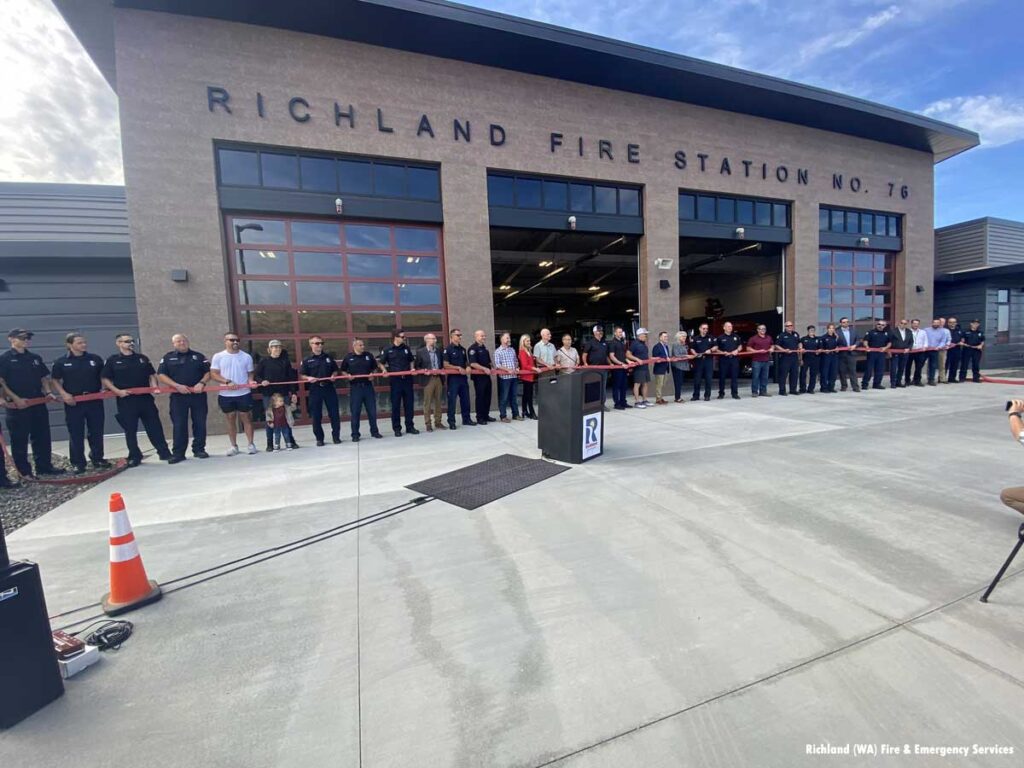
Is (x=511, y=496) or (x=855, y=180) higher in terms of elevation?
(x=855, y=180)

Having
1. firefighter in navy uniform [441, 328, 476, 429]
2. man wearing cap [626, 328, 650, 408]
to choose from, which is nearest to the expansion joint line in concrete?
firefighter in navy uniform [441, 328, 476, 429]

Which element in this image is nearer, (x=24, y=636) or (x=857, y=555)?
(x=24, y=636)

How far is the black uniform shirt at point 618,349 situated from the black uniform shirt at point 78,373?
8996 millimetres

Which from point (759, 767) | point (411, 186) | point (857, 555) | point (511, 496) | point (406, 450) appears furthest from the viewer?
point (411, 186)

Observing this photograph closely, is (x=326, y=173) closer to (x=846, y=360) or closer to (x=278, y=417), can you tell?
(x=278, y=417)

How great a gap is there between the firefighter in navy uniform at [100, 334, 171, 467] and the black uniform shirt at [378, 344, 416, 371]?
3.45 meters

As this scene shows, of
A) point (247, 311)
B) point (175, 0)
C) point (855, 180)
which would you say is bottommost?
point (247, 311)

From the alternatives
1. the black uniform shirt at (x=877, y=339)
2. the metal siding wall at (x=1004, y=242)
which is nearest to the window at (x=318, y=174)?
the black uniform shirt at (x=877, y=339)

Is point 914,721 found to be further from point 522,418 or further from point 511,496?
point 522,418

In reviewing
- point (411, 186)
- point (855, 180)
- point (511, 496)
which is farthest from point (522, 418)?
point (855, 180)

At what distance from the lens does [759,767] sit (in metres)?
1.44

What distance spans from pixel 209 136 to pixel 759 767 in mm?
11095

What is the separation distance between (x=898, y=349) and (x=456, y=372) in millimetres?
12139

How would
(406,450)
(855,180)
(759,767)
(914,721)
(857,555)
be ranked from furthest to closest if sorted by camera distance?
1. (855,180)
2. (406,450)
3. (857,555)
4. (914,721)
5. (759,767)
